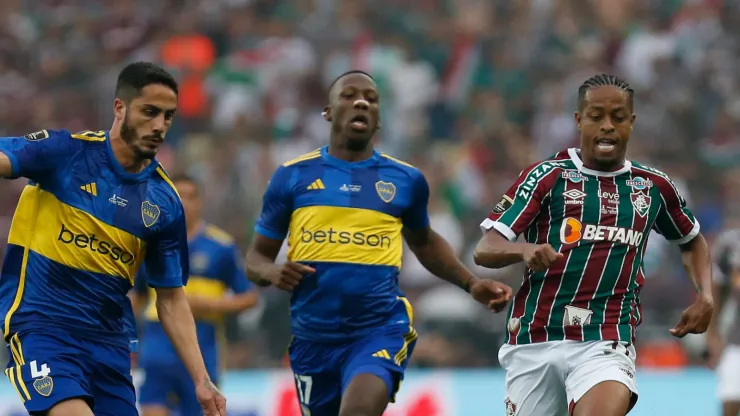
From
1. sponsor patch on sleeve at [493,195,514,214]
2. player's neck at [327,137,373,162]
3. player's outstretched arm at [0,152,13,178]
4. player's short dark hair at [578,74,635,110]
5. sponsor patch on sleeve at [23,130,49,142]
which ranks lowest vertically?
player's outstretched arm at [0,152,13,178]

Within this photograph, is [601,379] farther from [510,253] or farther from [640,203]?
[640,203]

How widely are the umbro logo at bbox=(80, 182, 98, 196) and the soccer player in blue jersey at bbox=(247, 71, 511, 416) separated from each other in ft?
5.53

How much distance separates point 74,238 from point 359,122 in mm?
2392

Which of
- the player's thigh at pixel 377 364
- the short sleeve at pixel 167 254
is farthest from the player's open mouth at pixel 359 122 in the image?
the short sleeve at pixel 167 254

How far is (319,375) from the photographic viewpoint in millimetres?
8164

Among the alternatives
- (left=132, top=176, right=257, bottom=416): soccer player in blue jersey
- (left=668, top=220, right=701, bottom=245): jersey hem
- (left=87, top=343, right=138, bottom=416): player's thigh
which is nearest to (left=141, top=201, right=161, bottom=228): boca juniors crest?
(left=87, top=343, right=138, bottom=416): player's thigh

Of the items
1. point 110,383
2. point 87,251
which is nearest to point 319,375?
point 110,383

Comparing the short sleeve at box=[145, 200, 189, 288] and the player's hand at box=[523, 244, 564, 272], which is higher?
the player's hand at box=[523, 244, 564, 272]

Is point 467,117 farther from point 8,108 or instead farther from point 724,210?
point 8,108

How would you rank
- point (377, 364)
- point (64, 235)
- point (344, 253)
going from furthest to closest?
point (344, 253)
point (377, 364)
point (64, 235)

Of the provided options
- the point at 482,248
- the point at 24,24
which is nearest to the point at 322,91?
the point at 24,24

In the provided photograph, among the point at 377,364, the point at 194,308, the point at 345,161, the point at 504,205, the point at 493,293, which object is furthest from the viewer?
the point at 194,308

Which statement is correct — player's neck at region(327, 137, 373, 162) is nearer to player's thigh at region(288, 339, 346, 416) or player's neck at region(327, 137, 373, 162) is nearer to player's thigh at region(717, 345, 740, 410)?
player's thigh at region(288, 339, 346, 416)

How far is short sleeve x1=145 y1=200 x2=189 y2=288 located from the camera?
6.81 meters
